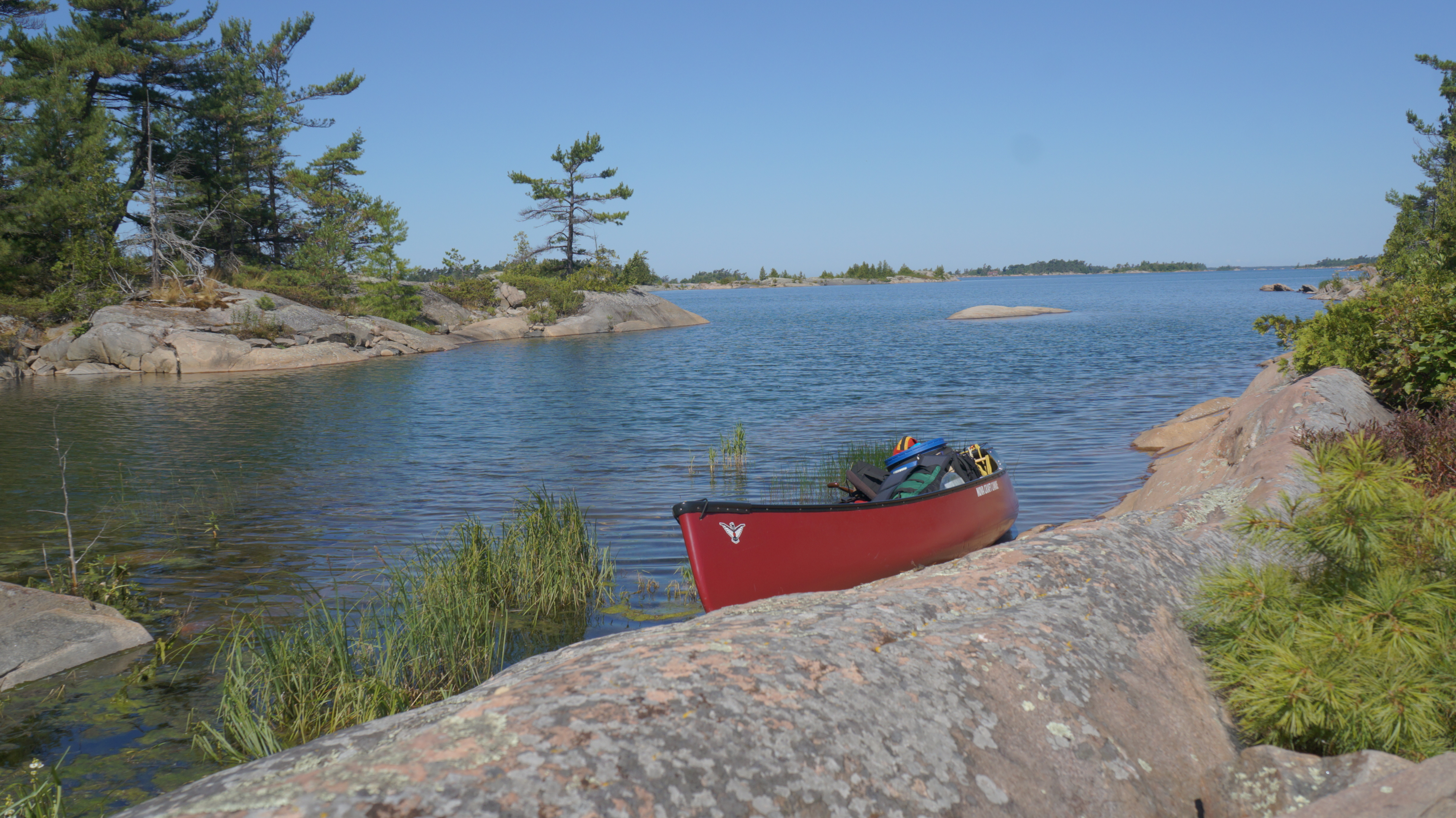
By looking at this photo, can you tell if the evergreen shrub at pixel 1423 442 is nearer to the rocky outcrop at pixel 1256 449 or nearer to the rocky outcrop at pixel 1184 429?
the rocky outcrop at pixel 1256 449

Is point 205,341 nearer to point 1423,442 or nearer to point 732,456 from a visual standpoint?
point 732,456

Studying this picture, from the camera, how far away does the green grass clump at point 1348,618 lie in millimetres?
3123

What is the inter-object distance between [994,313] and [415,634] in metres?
61.2

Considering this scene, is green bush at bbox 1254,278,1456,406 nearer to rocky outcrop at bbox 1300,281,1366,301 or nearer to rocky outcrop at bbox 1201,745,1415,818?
rocky outcrop at bbox 1201,745,1415,818

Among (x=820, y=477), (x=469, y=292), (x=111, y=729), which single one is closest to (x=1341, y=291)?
(x=820, y=477)

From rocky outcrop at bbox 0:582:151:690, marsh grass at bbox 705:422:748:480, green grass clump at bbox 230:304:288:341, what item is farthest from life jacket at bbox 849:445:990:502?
green grass clump at bbox 230:304:288:341

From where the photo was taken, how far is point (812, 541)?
7.70 meters

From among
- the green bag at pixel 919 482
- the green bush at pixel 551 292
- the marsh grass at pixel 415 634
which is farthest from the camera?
the green bush at pixel 551 292

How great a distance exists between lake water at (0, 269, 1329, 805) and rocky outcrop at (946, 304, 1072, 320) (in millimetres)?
20526

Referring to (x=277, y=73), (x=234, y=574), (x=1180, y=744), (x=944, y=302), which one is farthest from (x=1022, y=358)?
(x=944, y=302)

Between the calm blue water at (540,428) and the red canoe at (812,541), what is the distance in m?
2.52

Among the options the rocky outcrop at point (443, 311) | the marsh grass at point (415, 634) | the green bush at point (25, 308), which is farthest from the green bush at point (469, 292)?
the marsh grass at point (415, 634)

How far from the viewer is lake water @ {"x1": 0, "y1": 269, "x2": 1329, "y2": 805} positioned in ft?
33.3

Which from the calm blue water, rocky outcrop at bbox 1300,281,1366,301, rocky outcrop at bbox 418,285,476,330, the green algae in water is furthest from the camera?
rocky outcrop at bbox 418,285,476,330
